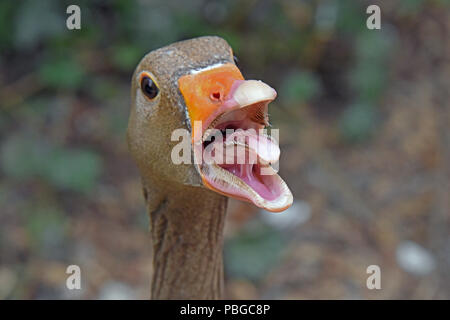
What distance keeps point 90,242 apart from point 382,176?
173 centimetres

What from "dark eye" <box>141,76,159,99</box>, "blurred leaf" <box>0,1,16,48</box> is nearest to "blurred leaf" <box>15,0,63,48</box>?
"blurred leaf" <box>0,1,16,48</box>

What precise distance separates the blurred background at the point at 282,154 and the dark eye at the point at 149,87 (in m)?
1.53

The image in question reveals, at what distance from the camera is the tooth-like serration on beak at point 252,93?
1.22 m

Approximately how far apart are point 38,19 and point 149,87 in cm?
187

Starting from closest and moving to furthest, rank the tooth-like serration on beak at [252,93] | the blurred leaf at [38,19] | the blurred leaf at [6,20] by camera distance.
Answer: the tooth-like serration on beak at [252,93]
the blurred leaf at [38,19]
the blurred leaf at [6,20]

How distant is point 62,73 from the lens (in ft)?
10.5

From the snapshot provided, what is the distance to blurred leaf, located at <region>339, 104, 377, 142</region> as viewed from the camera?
3.55 m

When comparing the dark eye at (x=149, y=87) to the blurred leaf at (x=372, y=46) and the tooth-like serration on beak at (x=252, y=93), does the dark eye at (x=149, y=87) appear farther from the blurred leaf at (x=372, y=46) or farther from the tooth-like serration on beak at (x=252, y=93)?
the blurred leaf at (x=372, y=46)

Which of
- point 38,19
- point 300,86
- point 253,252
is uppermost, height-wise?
point 38,19

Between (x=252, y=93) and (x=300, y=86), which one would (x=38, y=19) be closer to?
(x=300, y=86)

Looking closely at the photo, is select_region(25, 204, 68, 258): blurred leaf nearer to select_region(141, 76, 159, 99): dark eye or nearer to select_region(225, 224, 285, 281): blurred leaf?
select_region(225, 224, 285, 281): blurred leaf

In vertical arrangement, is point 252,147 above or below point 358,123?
above

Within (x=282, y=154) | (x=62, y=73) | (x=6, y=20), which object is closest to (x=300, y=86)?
(x=282, y=154)

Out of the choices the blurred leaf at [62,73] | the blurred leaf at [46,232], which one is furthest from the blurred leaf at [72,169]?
the blurred leaf at [62,73]
